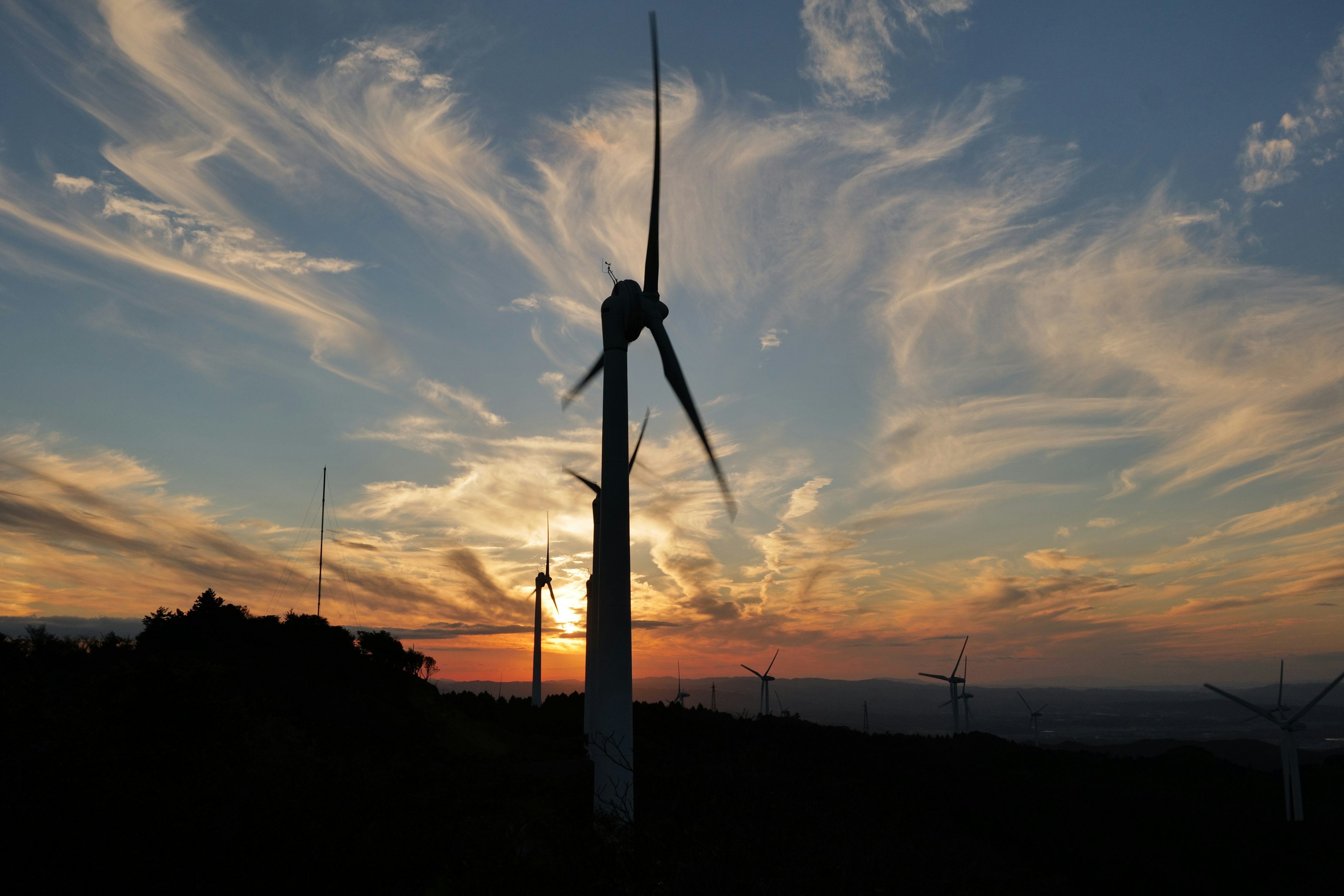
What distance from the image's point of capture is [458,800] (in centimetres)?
3309

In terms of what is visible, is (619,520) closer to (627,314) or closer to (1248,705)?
(627,314)

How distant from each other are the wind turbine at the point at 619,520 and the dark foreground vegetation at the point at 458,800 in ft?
8.05

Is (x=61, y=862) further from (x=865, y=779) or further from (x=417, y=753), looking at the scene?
(x=865, y=779)

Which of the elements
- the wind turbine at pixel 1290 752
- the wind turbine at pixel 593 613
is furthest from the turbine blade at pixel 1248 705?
the wind turbine at pixel 593 613

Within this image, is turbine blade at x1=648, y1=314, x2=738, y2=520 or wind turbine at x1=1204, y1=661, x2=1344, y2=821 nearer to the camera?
turbine blade at x1=648, y1=314, x2=738, y2=520

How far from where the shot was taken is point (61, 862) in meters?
16.7

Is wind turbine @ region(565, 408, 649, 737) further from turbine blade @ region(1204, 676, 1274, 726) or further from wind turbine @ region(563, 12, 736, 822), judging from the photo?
turbine blade @ region(1204, 676, 1274, 726)

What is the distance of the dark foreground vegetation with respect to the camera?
55.8ft

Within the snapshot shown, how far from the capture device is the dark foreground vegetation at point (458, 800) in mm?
17016

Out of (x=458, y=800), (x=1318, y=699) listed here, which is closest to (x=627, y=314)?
(x=458, y=800)

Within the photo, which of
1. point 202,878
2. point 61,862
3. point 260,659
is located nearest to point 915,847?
point 202,878

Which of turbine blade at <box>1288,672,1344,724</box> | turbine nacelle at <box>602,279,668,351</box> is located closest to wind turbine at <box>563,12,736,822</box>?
turbine nacelle at <box>602,279,668,351</box>

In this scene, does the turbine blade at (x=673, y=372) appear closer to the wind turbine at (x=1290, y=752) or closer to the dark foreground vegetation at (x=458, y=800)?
the dark foreground vegetation at (x=458, y=800)

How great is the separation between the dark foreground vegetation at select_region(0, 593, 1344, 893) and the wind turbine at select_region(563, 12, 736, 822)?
2.45 meters
